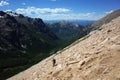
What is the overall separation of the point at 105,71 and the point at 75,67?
14.7 feet

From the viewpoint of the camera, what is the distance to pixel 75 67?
22516mm

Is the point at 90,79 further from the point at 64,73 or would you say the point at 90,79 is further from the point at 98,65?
the point at 64,73

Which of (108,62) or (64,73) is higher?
(108,62)

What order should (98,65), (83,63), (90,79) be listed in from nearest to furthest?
(90,79), (98,65), (83,63)

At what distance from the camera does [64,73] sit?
22.7 meters

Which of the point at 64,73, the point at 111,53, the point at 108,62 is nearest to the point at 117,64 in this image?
the point at 108,62

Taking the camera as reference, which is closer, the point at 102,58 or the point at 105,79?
the point at 105,79

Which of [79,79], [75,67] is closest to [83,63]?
[75,67]

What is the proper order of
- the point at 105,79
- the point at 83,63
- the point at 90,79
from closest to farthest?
the point at 105,79 < the point at 90,79 < the point at 83,63

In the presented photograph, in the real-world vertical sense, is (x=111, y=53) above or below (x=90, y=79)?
above

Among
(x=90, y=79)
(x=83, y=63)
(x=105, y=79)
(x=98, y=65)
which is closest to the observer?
(x=105, y=79)

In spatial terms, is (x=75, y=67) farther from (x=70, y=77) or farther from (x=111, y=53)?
(x=111, y=53)

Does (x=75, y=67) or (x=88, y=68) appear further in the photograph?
(x=75, y=67)

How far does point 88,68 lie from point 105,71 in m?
2.47
